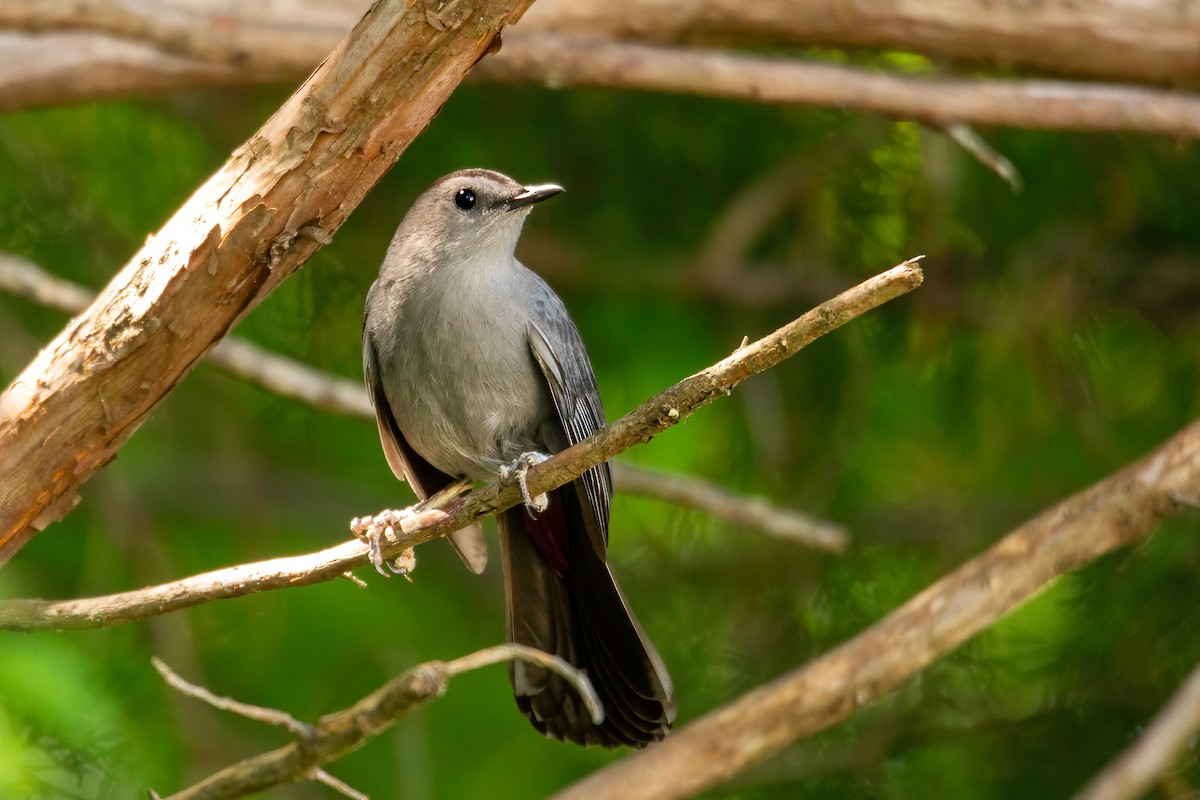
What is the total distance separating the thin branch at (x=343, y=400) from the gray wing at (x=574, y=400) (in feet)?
2.95

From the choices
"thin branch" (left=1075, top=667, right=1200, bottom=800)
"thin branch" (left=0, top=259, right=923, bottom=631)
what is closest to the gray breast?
"thin branch" (left=0, top=259, right=923, bottom=631)

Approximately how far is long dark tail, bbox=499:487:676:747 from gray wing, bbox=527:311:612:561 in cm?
15

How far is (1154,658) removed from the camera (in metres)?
4.70

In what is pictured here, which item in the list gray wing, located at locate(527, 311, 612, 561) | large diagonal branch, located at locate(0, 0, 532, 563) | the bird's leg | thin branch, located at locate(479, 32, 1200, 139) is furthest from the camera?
thin branch, located at locate(479, 32, 1200, 139)

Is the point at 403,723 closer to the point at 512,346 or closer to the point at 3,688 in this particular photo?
the point at 3,688

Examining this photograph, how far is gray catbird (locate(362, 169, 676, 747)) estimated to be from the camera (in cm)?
383

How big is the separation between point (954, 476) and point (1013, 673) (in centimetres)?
94

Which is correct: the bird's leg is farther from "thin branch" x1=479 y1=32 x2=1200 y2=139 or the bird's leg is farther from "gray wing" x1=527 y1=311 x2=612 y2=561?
"thin branch" x1=479 y1=32 x2=1200 y2=139

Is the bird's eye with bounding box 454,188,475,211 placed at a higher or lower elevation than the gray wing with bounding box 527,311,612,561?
higher

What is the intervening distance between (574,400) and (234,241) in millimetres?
1284

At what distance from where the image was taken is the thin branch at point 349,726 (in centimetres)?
263

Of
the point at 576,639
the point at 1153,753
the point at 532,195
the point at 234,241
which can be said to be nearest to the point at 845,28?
the point at 532,195

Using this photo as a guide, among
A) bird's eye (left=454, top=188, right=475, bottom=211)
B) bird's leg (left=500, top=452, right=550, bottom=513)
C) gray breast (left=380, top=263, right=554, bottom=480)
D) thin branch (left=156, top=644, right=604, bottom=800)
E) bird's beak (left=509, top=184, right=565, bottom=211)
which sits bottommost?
thin branch (left=156, top=644, right=604, bottom=800)

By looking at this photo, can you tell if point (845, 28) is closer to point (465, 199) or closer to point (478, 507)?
point (465, 199)
